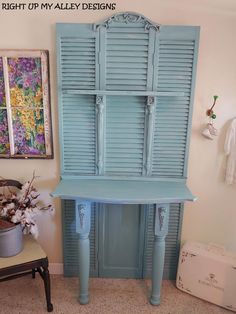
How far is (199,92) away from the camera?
1.91m

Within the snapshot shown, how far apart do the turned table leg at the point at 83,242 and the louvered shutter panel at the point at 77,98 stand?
0.32m

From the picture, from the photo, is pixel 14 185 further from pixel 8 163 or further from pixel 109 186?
pixel 109 186

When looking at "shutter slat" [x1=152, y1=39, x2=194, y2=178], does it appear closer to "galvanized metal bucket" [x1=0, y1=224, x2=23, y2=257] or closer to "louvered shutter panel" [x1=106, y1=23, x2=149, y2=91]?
"louvered shutter panel" [x1=106, y1=23, x2=149, y2=91]

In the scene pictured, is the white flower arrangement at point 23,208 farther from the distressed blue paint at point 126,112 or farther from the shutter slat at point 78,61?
the shutter slat at point 78,61

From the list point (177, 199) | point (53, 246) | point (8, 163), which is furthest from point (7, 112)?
point (177, 199)

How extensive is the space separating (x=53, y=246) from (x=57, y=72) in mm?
1344

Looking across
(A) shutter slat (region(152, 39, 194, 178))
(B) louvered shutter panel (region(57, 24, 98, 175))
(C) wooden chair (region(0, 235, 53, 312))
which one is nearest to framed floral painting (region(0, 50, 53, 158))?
(B) louvered shutter panel (region(57, 24, 98, 175))

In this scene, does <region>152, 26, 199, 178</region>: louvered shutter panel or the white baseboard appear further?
the white baseboard

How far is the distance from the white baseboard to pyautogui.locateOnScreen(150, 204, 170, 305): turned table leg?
77cm

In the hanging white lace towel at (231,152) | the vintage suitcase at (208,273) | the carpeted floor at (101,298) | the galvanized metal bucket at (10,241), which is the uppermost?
the hanging white lace towel at (231,152)

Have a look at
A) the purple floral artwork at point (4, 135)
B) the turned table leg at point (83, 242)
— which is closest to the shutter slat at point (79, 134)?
the turned table leg at point (83, 242)

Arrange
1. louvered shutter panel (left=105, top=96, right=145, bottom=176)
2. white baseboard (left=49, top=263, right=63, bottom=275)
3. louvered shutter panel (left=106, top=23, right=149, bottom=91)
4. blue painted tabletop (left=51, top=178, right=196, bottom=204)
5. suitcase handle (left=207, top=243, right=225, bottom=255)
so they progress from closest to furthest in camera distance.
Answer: blue painted tabletop (left=51, top=178, right=196, bottom=204) < louvered shutter panel (left=106, top=23, right=149, bottom=91) < louvered shutter panel (left=105, top=96, right=145, bottom=176) < suitcase handle (left=207, top=243, right=225, bottom=255) < white baseboard (left=49, top=263, right=63, bottom=275)

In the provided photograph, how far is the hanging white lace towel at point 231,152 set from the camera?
193 cm

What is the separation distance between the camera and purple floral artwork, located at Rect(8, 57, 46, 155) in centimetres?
187
